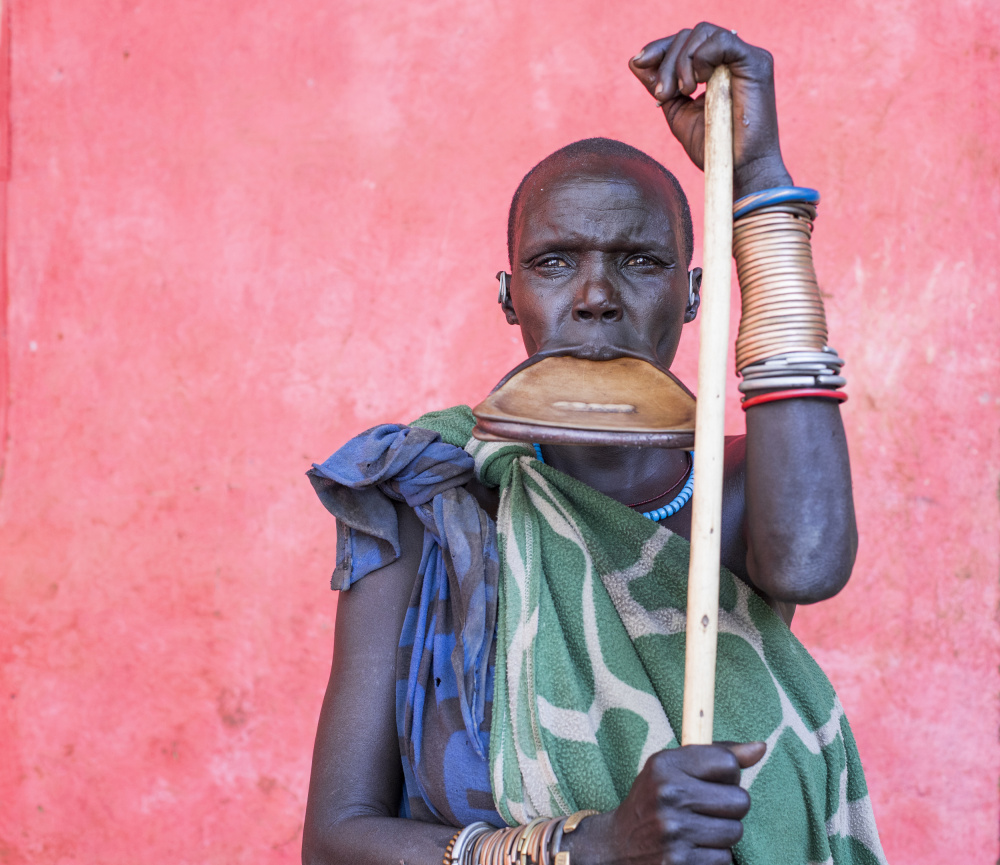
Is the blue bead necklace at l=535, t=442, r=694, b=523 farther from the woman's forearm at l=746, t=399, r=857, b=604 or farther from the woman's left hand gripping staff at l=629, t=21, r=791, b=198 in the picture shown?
the woman's left hand gripping staff at l=629, t=21, r=791, b=198

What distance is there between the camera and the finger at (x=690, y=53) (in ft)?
4.06

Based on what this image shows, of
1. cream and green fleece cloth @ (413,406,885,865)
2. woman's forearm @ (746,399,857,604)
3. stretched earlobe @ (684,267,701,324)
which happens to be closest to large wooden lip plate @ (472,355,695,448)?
woman's forearm @ (746,399,857,604)

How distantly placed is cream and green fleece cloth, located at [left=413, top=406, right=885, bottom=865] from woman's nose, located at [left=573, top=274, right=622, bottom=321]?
268 millimetres

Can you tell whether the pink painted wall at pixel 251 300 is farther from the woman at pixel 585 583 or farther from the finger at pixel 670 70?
the finger at pixel 670 70

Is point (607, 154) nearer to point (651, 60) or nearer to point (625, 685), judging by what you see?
point (651, 60)

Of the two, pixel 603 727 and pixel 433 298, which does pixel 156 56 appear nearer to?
pixel 433 298

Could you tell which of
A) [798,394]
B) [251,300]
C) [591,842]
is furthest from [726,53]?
[251,300]

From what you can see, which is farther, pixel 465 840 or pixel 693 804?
pixel 465 840

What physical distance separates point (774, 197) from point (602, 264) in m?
0.39

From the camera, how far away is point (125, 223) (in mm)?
2986

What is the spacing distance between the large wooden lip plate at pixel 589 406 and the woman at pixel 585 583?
5cm

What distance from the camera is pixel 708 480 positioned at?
3.71ft

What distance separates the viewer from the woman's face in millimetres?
1521

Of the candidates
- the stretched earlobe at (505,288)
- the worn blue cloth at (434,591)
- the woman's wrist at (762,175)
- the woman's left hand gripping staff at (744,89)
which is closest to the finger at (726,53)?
the woman's left hand gripping staff at (744,89)
